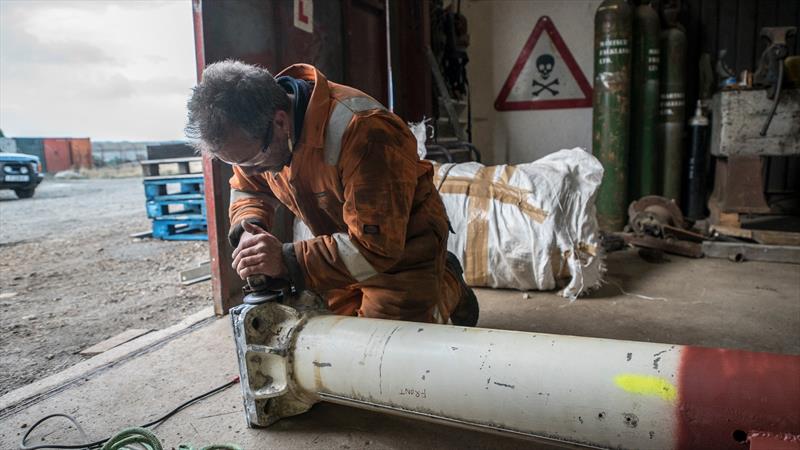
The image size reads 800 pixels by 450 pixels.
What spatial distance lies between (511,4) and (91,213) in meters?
5.59

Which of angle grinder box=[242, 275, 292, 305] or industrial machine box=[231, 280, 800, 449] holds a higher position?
angle grinder box=[242, 275, 292, 305]

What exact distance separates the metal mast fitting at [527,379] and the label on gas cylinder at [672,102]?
388 cm

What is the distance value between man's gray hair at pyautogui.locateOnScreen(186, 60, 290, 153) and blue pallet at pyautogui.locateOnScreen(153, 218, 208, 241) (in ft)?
11.5

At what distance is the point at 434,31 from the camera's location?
3891 mm

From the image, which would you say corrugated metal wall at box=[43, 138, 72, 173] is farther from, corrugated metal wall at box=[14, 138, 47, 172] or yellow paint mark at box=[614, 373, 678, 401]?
yellow paint mark at box=[614, 373, 678, 401]

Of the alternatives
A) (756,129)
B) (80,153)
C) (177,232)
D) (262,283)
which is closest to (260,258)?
(262,283)

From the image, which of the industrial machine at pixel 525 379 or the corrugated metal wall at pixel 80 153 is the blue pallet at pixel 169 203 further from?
the corrugated metal wall at pixel 80 153

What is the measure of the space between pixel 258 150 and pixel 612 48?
356cm

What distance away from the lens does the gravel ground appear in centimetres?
216

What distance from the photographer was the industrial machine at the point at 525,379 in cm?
77

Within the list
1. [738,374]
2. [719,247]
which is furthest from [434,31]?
[738,374]

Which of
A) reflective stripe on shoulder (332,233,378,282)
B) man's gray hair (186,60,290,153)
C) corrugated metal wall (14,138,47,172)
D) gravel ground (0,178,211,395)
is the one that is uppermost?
corrugated metal wall (14,138,47,172)

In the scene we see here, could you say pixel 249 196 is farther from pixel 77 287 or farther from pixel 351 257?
pixel 77 287

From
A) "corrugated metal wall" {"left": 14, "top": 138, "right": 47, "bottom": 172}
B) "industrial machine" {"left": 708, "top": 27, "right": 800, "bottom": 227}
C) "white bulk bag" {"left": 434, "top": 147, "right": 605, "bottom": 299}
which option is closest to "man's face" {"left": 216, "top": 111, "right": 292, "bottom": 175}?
"white bulk bag" {"left": 434, "top": 147, "right": 605, "bottom": 299}
